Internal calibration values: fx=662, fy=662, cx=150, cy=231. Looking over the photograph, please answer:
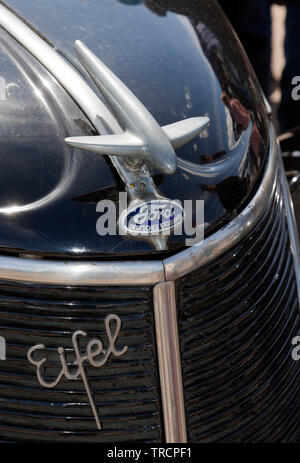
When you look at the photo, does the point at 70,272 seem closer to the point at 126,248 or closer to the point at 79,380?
the point at 126,248

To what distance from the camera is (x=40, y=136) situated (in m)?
1.44

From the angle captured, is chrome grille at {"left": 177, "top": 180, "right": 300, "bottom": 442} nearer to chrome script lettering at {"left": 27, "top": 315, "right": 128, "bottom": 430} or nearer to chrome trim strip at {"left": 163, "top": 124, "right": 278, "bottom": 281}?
chrome trim strip at {"left": 163, "top": 124, "right": 278, "bottom": 281}

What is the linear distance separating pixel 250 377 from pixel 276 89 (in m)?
2.44

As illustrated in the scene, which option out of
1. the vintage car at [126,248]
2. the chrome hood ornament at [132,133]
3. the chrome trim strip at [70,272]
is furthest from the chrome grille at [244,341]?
the chrome hood ornament at [132,133]

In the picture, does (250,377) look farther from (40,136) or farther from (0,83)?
(0,83)

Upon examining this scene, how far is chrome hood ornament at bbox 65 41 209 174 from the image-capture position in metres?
1.36

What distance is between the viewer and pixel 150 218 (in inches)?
54.3

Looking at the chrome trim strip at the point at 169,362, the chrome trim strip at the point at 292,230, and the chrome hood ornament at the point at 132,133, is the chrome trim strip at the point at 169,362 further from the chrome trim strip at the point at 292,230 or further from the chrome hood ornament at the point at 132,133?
the chrome trim strip at the point at 292,230

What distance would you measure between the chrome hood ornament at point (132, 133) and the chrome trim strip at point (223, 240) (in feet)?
0.60

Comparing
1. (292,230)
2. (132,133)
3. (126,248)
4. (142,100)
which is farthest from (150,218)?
(292,230)

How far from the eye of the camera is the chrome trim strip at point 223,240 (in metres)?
1.41

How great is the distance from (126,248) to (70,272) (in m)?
0.13
